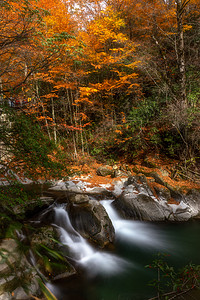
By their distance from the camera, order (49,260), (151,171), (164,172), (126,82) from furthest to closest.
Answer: (126,82) < (151,171) < (164,172) < (49,260)

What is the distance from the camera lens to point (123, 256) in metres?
4.91

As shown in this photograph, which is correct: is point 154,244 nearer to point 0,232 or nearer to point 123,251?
point 123,251

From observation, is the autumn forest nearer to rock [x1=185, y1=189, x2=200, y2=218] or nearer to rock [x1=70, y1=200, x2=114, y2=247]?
rock [x1=185, y1=189, x2=200, y2=218]

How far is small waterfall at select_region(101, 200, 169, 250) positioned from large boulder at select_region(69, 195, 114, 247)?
0.76m

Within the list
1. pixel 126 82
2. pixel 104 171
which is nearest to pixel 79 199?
pixel 104 171

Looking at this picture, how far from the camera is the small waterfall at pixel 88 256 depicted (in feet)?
14.4

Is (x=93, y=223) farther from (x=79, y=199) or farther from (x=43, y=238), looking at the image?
(x=43, y=238)

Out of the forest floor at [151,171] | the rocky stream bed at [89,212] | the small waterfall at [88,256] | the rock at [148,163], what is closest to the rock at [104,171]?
the rocky stream bed at [89,212]

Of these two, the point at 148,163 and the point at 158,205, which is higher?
the point at 148,163

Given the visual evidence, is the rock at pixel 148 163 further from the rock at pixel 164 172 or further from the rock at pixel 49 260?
the rock at pixel 49 260

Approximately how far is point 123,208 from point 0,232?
4.46 m

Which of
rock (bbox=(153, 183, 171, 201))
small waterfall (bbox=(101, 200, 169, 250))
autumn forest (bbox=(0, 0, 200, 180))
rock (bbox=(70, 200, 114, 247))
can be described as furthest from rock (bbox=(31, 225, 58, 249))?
rock (bbox=(153, 183, 171, 201))

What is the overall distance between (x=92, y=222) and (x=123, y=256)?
1.31m

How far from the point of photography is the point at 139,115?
9.94 m
